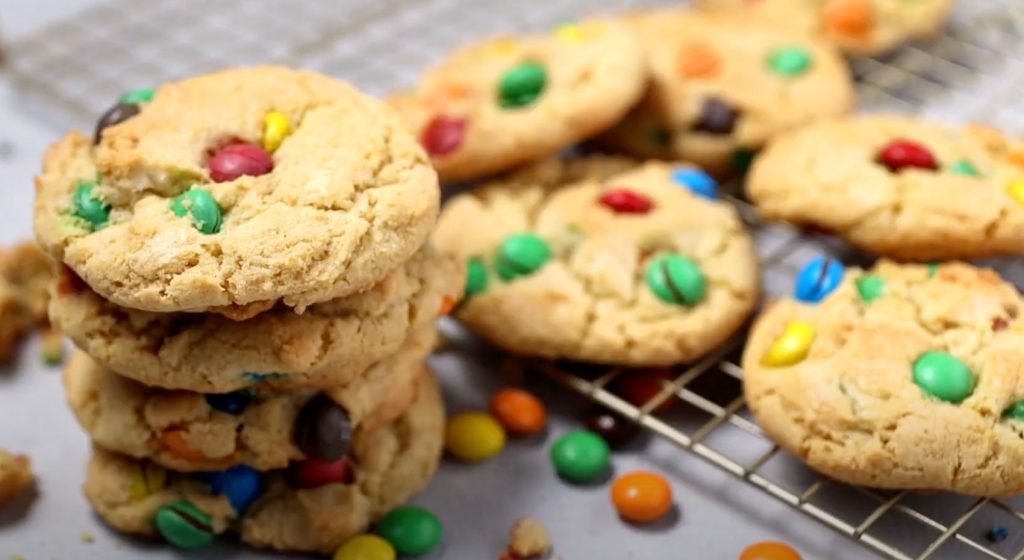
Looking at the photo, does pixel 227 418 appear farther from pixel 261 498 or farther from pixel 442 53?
pixel 442 53

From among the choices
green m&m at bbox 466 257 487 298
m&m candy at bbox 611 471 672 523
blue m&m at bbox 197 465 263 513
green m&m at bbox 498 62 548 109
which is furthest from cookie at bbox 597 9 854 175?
blue m&m at bbox 197 465 263 513

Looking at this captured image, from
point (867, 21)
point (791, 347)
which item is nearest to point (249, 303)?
point (791, 347)

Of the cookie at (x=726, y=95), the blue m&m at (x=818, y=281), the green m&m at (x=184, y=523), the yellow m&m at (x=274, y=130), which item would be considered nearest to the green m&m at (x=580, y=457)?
the blue m&m at (x=818, y=281)

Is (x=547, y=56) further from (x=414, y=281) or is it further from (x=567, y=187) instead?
(x=414, y=281)

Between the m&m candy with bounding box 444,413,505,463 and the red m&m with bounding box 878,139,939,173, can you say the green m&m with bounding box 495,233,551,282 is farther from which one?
the red m&m with bounding box 878,139,939,173

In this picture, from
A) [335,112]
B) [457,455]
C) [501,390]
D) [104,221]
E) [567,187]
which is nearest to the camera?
[104,221]

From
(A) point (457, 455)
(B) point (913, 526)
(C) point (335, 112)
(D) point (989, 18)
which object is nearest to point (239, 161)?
(C) point (335, 112)
